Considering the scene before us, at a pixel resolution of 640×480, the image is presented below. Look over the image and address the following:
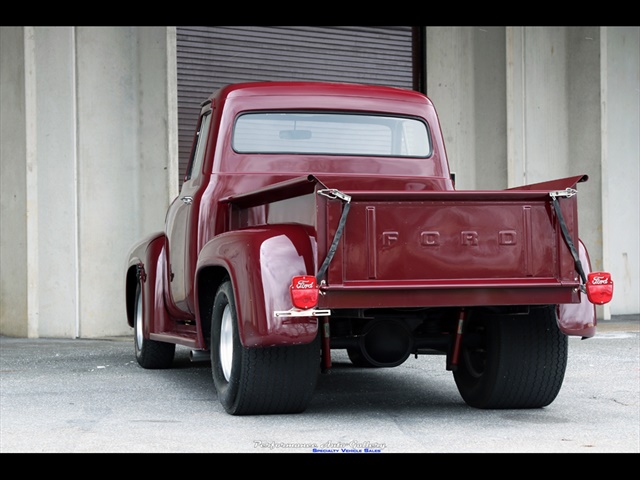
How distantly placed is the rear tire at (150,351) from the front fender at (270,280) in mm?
2917

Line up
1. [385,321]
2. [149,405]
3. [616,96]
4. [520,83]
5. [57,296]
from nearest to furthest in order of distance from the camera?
[385,321]
[149,405]
[57,296]
[520,83]
[616,96]

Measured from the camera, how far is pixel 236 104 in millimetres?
7176

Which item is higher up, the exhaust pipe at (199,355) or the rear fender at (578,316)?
the rear fender at (578,316)

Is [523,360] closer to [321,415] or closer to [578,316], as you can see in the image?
[578,316]

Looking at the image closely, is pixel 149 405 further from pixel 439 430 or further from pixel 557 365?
pixel 557 365

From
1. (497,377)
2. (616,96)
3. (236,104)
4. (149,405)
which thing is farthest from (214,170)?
(616,96)

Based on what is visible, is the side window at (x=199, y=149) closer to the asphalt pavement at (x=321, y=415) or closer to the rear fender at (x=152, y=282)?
the rear fender at (x=152, y=282)

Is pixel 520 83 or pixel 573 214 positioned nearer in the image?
pixel 573 214

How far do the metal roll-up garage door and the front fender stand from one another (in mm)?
6838

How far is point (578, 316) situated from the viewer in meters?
5.77

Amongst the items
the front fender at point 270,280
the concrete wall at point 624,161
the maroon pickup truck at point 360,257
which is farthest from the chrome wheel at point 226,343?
the concrete wall at point 624,161

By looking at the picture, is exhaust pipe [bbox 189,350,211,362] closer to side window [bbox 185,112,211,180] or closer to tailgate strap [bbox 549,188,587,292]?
side window [bbox 185,112,211,180]

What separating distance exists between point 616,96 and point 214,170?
29.4 feet

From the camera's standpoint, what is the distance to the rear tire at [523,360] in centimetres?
603
